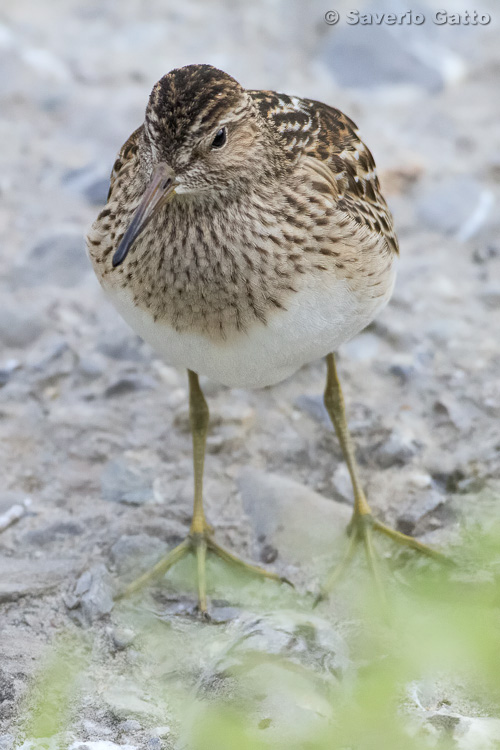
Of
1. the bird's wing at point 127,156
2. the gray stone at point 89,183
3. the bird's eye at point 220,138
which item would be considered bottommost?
the bird's eye at point 220,138

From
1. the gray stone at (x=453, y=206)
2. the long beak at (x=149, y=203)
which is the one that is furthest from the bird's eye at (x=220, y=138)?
the gray stone at (x=453, y=206)

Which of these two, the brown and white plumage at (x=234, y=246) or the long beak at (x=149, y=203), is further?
the brown and white plumage at (x=234, y=246)

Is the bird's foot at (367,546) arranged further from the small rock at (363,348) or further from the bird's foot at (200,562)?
the small rock at (363,348)

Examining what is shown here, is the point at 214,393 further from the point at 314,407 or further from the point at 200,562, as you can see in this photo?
the point at 200,562

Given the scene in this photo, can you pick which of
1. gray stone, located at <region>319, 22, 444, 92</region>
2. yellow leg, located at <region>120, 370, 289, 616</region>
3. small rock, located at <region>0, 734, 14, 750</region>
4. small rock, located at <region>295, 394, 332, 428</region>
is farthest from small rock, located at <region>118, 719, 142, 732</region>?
gray stone, located at <region>319, 22, 444, 92</region>

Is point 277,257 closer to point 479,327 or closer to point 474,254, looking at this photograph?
point 479,327

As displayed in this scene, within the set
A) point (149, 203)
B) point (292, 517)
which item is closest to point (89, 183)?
point (292, 517)
